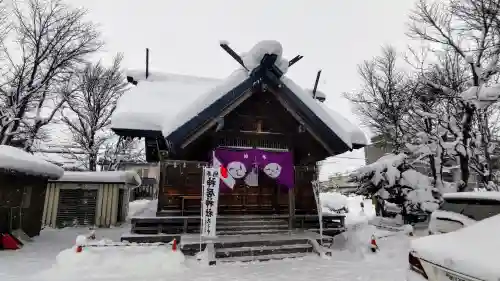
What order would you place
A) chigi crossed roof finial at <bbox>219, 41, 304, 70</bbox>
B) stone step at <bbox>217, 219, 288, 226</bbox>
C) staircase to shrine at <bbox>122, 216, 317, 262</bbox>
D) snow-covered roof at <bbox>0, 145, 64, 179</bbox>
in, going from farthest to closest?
stone step at <bbox>217, 219, 288, 226</bbox>, snow-covered roof at <bbox>0, 145, 64, 179</bbox>, chigi crossed roof finial at <bbox>219, 41, 304, 70</bbox>, staircase to shrine at <bbox>122, 216, 317, 262</bbox>

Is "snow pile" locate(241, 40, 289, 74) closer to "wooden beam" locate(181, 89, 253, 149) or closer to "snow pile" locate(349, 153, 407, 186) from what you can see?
"wooden beam" locate(181, 89, 253, 149)

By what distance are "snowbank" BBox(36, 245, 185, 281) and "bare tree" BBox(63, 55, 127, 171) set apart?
16.7m

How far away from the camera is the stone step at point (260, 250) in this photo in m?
9.02

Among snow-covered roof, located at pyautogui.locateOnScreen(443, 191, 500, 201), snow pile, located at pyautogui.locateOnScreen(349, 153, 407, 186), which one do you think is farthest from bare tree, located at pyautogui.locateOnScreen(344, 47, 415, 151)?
snow-covered roof, located at pyautogui.locateOnScreen(443, 191, 500, 201)

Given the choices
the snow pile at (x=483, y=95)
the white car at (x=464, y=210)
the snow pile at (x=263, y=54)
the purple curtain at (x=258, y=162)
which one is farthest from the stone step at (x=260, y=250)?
the snow pile at (x=483, y=95)

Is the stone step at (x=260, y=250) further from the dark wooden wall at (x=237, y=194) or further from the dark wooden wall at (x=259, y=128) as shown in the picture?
the dark wooden wall at (x=259, y=128)

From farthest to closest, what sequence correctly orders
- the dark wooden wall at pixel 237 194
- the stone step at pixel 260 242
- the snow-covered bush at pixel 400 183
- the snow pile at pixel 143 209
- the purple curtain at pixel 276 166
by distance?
the snow-covered bush at pixel 400 183 → the snow pile at pixel 143 209 → the dark wooden wall at pixel 237 194 → the purple curtain at pixel 276 166 → the stone step at pixel 260 242

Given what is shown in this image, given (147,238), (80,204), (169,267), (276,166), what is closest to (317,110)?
(276,166)

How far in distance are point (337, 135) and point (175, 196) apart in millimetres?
6839

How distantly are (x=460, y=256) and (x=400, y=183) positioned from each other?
12306 millimetres

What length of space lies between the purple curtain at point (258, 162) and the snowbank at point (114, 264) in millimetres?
3304

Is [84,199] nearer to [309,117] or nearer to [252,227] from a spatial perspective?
[252,227]

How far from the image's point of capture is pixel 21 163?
11078 mm

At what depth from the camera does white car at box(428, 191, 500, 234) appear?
5008 mm
